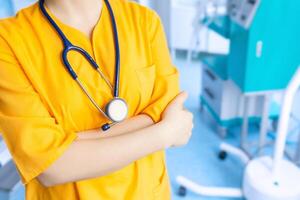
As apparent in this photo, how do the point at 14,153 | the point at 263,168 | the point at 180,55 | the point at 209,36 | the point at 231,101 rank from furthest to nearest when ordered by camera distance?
the point at 180,55 < the point at 209,36 < the point at 231,101 < the point at 263,168 < the point at 14,153

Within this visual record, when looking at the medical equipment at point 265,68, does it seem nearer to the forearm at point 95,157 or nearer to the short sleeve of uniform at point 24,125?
the forearm at point 95,157

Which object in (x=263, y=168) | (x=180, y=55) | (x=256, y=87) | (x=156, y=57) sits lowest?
(x=180, y=55)

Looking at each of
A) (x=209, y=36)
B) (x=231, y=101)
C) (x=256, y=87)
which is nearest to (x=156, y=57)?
(x=256, y=87)

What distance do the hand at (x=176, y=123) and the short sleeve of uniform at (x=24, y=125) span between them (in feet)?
0.78

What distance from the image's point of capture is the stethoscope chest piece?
0.73 metres

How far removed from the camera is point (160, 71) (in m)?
0.85

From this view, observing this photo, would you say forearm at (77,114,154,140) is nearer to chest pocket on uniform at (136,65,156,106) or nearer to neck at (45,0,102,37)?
chest pocket on uniform at (136,65,156,106)

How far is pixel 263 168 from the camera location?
1.74 metres

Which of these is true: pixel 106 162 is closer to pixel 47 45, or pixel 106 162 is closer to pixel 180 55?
pixel 47 45

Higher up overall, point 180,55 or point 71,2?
point 71,2

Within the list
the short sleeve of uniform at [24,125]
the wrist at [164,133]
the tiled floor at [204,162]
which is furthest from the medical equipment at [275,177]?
the short sleeve of uniform at [24,125]

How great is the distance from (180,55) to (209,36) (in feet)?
1.62

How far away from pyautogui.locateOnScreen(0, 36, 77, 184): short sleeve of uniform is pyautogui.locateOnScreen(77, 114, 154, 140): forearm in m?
0.06

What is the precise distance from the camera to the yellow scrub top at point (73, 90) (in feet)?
2.20
